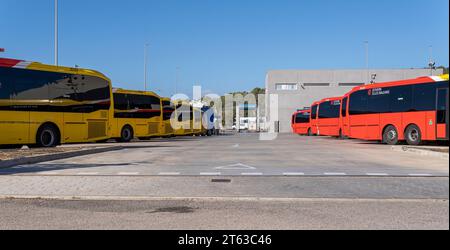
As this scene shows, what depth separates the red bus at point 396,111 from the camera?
20.9m

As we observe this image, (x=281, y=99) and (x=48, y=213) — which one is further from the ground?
(x=281, y=99)

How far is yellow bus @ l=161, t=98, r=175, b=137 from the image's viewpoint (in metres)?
36.4

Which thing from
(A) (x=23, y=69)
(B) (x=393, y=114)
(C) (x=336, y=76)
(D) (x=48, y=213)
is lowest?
(D) (x=48, y=213)

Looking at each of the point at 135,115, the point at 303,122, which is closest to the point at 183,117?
the point at 135,115

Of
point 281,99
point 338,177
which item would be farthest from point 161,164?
point 281,99

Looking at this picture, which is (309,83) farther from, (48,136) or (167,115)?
(48,136)

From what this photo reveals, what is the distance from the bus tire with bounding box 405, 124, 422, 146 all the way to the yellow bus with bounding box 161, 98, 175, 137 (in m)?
19.1

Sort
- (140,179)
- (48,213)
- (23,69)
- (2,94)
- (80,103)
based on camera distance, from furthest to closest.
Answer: (80,103) < (23,69) < (2,94) < (140,179) < (48,213)

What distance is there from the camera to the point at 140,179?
1023 cm

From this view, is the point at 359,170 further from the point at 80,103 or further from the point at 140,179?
the point at 80,103

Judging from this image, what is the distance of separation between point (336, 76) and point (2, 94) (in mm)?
67342

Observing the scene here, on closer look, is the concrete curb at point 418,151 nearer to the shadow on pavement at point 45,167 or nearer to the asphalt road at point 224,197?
the asphalt road at point 224,197

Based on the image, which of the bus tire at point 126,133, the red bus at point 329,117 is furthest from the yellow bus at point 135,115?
the red bus at point 329,117

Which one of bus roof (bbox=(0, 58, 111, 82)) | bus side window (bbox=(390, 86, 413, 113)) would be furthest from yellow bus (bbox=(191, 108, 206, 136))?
bus side window (bbox=(390, 86, 413, 113))
